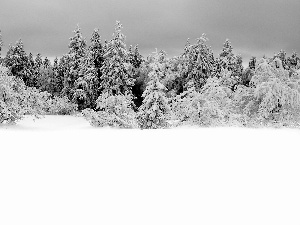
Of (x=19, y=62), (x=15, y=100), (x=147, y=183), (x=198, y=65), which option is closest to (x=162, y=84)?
(x=15, y=100)

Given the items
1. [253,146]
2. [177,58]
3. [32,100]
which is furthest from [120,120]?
[177,58]

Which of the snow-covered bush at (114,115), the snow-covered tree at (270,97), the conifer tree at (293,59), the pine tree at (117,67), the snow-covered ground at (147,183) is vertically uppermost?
the conifer tree at (293,59)

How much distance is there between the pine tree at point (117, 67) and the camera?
43188 millimetres

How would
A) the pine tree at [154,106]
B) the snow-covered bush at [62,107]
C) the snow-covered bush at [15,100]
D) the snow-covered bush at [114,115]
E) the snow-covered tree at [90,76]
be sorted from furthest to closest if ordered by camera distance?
the snow-covered tree at [90,76] → the snow-covered bush at [62,107] → the pine tree at [154,106] → the snow-covered bush at [114,115] → the snow-covered bush at [15,100]

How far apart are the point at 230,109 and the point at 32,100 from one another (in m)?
15.2

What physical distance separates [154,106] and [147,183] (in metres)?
18.8

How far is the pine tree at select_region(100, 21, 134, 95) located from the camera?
142ft

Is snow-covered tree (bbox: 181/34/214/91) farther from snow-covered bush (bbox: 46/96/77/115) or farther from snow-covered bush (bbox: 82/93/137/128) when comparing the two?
snow-covered bush (bbox: 82/93/137/128)

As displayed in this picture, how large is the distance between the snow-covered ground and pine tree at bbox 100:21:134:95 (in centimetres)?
3326

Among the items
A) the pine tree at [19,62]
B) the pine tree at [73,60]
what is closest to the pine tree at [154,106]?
the pine tree at [73,60]

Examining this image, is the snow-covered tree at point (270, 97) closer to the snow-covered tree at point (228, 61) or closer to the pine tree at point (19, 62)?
the snow-covered tree at point (228, 61)

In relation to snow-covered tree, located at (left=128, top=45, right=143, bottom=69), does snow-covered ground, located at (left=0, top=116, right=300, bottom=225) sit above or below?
below

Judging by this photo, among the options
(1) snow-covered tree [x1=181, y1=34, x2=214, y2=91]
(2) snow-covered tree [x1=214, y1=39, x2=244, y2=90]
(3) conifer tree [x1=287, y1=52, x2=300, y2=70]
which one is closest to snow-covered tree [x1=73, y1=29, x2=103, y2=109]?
(1) snow-covered tree [x1=181, y1=34, x2=214, y2=91]

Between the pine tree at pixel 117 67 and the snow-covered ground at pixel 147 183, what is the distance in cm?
3326
